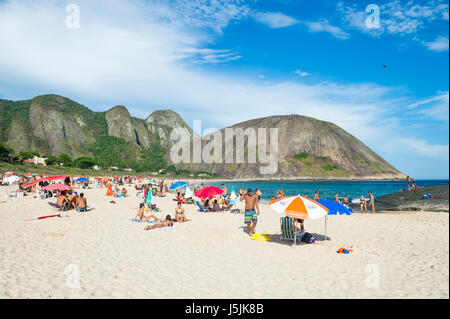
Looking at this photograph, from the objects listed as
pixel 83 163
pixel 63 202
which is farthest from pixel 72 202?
pixel 83 163

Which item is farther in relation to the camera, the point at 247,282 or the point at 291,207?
the point at 291,207

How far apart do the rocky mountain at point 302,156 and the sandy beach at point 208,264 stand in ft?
430

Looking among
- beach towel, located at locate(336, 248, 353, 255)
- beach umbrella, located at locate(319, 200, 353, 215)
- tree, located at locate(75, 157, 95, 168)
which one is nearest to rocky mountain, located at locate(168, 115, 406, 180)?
tree, located at locate(75, 157, 95, 168)

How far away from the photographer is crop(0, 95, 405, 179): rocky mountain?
136 metres

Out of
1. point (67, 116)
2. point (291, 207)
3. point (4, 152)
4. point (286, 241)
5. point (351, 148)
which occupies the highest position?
point (67, 116)

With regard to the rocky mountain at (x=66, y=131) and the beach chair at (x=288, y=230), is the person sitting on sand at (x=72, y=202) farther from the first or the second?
the rocky mountain at (x=66, y=131)

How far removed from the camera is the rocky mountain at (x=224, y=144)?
447 feet

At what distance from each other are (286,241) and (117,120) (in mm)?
205853

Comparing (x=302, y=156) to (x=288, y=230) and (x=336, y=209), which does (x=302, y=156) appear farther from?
(x=336, y=209)

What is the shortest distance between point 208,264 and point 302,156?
15603cm

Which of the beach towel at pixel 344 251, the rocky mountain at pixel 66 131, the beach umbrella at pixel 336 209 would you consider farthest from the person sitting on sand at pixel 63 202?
the rocky mountain at pixel 66 131
